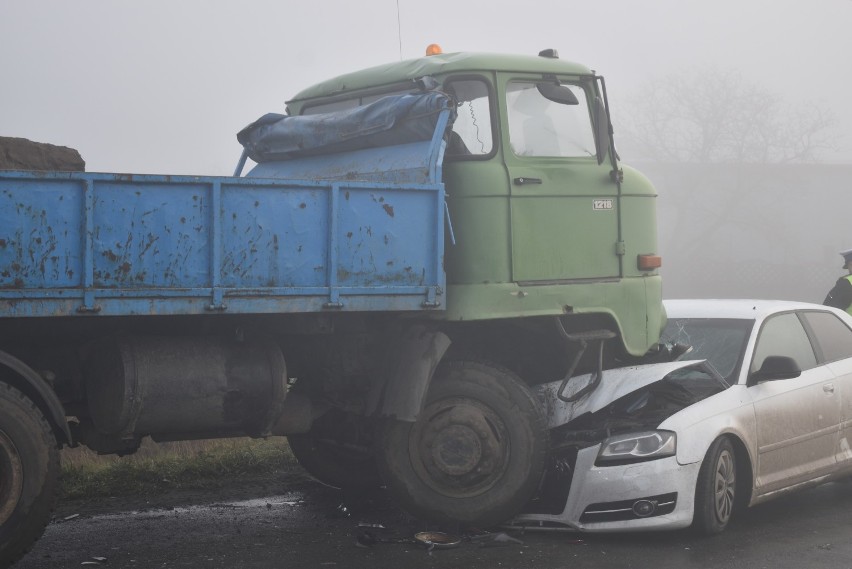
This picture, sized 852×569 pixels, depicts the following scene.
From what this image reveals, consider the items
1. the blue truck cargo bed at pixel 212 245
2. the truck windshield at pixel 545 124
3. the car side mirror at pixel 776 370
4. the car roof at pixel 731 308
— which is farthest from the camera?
the car roof at pixel 731 308

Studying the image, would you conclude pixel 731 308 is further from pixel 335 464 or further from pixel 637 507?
pixel 335 464

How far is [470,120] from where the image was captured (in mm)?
7273

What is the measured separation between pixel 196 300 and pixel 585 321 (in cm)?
281

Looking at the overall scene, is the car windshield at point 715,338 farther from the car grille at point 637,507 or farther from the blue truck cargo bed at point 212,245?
the blue truck cargo bed at point 212,245

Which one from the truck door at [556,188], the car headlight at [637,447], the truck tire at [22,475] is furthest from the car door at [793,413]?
the truck tire at [22,475]

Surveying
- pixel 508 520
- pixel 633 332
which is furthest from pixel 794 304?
pixel 508 520

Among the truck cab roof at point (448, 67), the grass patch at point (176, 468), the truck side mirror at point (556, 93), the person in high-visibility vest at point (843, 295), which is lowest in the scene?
the grass patch at point (176, 468)

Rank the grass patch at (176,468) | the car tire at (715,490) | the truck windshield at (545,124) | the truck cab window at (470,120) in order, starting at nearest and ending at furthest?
the car tire at (715,490) → the truck cab window at (470,120) → the truck windshield at (545,124) → the grass patch at (176,468)

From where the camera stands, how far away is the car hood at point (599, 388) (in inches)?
276

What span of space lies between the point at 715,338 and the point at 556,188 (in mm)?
1633

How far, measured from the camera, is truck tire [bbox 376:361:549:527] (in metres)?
6.72

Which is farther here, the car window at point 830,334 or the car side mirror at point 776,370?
the car window at point 830,334

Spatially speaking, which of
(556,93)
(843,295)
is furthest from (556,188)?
(843,295)

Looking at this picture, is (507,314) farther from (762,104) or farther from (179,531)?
(762,104)
